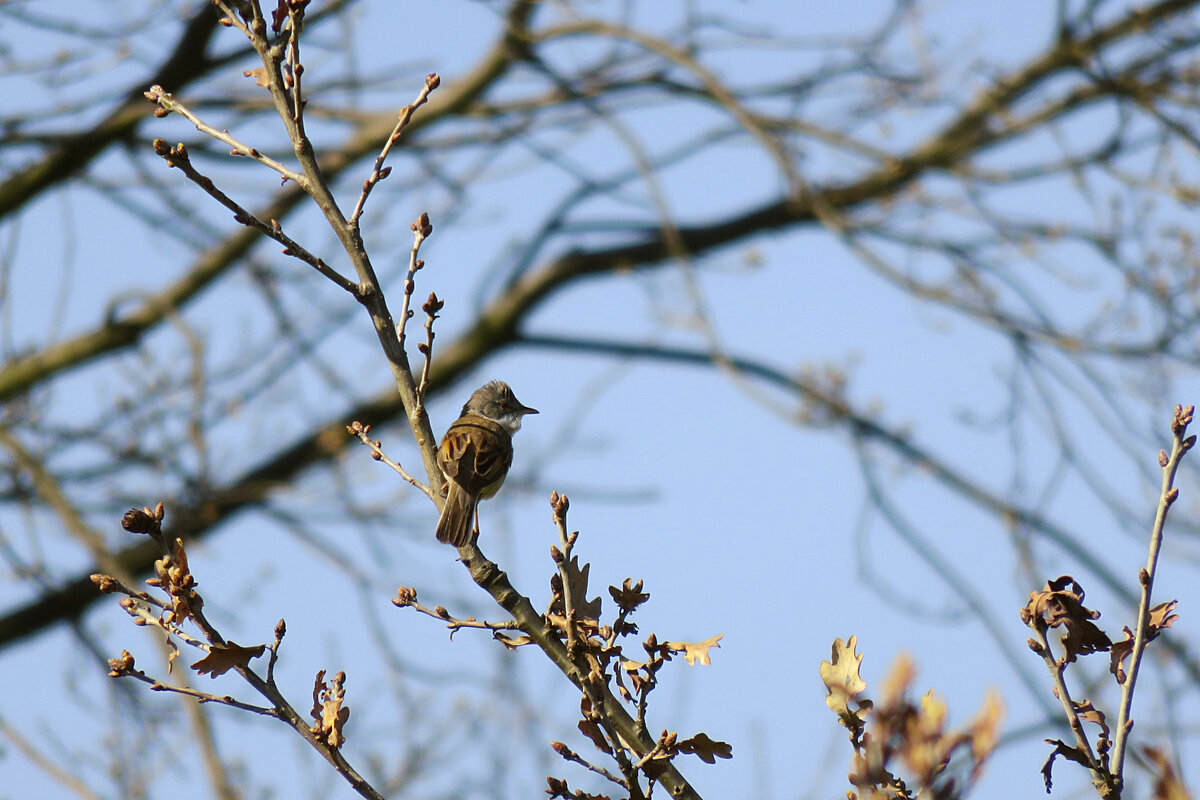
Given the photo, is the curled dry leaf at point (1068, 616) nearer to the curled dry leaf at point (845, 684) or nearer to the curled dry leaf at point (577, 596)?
the curled dry leaf at point (845, 684)

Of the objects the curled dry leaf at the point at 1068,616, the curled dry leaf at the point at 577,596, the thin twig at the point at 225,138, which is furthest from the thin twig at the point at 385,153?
the curled dry leaf at the point at 1068,616

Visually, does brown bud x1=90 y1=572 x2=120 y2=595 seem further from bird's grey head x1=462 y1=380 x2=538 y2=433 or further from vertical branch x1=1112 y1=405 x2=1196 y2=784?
bird's grey head x1=462 y1=380 x2=538 y2=433

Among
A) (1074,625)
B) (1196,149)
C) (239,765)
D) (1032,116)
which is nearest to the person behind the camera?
(1074,625)

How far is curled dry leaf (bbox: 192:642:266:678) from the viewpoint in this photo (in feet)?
7.06

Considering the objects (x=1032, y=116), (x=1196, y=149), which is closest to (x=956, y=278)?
(x=1032, y=116)

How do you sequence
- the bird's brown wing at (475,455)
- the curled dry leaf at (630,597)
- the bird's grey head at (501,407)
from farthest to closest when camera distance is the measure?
the bird's grey head at (501,407) < the bird's brown wing at (475,455) < the curled dry leaf at (630,597)

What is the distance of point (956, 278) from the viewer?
8.84m

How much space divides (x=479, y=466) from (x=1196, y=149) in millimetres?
4817

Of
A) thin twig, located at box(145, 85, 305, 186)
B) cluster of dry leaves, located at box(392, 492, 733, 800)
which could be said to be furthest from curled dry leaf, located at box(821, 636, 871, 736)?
thin twig, located at box(145, 85, 305, 186)

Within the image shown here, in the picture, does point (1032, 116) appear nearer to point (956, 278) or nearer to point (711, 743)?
point (956, 278)

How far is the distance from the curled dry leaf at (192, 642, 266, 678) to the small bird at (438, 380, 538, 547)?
0.53 metres

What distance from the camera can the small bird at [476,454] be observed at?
268cm

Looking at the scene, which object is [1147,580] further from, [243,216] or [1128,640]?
[243,216]

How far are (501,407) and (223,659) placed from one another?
346 cm
